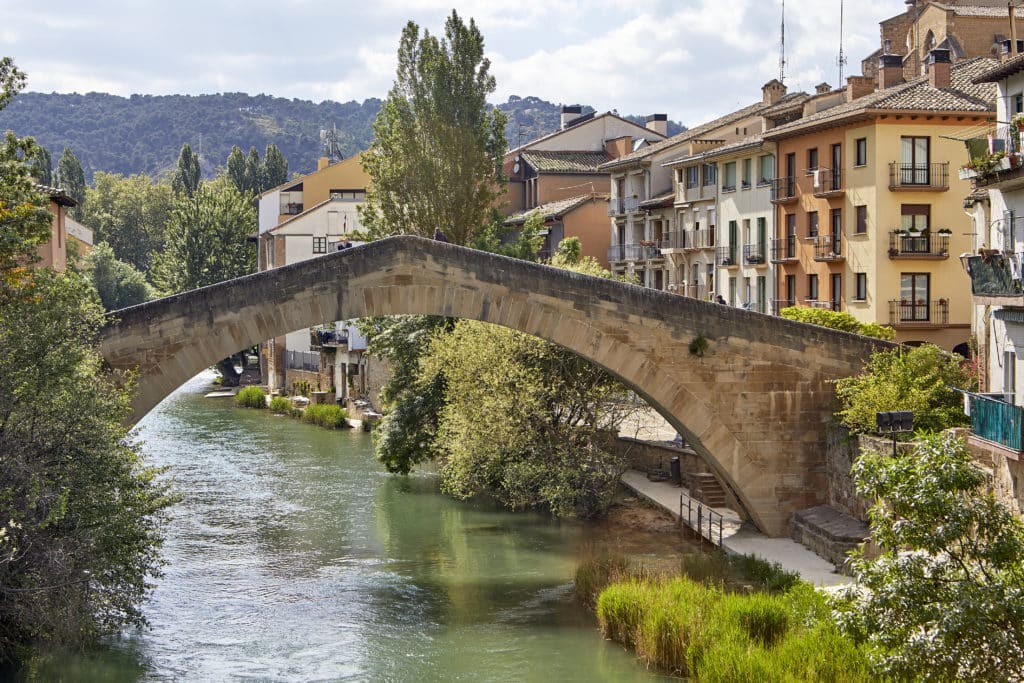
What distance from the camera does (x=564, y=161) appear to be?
56.6m

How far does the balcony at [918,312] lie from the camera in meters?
32.9

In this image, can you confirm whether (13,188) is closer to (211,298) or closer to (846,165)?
(211,298)

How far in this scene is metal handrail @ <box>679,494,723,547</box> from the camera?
23.4 m

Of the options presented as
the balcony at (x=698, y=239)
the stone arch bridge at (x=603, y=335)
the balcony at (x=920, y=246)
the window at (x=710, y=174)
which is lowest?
the stone arch bridge at (x=603, y=335)

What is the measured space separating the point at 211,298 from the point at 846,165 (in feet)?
64.3

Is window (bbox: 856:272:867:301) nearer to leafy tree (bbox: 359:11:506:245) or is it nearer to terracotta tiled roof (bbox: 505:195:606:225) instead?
leafy tree (bbox: 359:11:506:245)

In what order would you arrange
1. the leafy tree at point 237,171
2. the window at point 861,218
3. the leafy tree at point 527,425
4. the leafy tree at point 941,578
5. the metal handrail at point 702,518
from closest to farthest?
the leafy tree at point 941,578, the metal handrail at point 702,518, the leafy tree at point 527,425, the window at point 861,218, the leafy tree at point 237,171

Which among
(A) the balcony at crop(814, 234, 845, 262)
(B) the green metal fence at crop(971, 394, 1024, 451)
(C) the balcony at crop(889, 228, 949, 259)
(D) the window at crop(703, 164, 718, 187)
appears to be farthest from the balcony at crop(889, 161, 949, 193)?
(B) the green metal fence at crop(971, 394, 1024, 451)

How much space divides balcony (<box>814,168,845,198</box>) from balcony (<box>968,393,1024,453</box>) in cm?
1592

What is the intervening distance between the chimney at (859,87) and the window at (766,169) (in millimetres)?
3273

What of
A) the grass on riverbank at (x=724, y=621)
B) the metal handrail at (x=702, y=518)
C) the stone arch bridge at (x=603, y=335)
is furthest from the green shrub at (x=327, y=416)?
the grass on riverbank at (x=724, y=621)

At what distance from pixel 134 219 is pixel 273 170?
15.3 m

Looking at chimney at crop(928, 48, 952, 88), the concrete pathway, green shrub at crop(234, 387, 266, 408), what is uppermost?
chimney at crop(928, 48, 952, 88)

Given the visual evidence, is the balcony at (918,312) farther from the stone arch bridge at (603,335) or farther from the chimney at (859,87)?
the stone arch bridge at (603,335)
